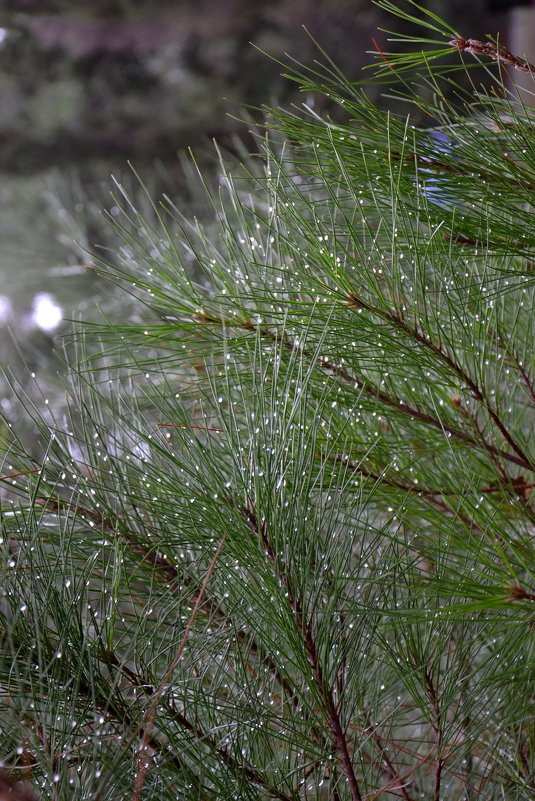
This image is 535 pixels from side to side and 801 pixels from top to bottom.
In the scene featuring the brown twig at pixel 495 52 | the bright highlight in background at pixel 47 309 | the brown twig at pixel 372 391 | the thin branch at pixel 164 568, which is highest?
the brown twig at pixel 495 52

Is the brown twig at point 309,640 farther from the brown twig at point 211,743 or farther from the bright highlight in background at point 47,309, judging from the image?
the bright highlight in background at point 47,309

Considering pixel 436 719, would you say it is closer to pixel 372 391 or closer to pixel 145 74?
pixel 372 391

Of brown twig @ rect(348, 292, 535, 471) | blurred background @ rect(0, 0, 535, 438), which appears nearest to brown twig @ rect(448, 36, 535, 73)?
brown twig @ rect(348, 292, 535, 471)

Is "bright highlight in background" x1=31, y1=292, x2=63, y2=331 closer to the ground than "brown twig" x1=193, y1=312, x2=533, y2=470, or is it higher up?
closer to the ground

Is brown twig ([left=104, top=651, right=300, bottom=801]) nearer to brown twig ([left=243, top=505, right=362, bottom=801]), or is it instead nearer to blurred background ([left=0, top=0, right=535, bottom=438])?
brown twig ([left=243, top=505, right=362, bottom=801])

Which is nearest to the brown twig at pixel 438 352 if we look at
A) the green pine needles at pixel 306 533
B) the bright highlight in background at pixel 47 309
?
the green pine needles at pixel 306 533

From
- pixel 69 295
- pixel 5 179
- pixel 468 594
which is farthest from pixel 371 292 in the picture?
pixel 5 179

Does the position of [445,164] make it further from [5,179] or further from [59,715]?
[5,179]

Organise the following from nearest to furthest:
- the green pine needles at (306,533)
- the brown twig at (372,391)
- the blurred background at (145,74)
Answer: the green pine needles at (306,533) < the brown twig at (372,391) < the blurred background at (145,74)

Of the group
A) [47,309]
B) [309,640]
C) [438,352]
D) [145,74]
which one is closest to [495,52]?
[438,352]
